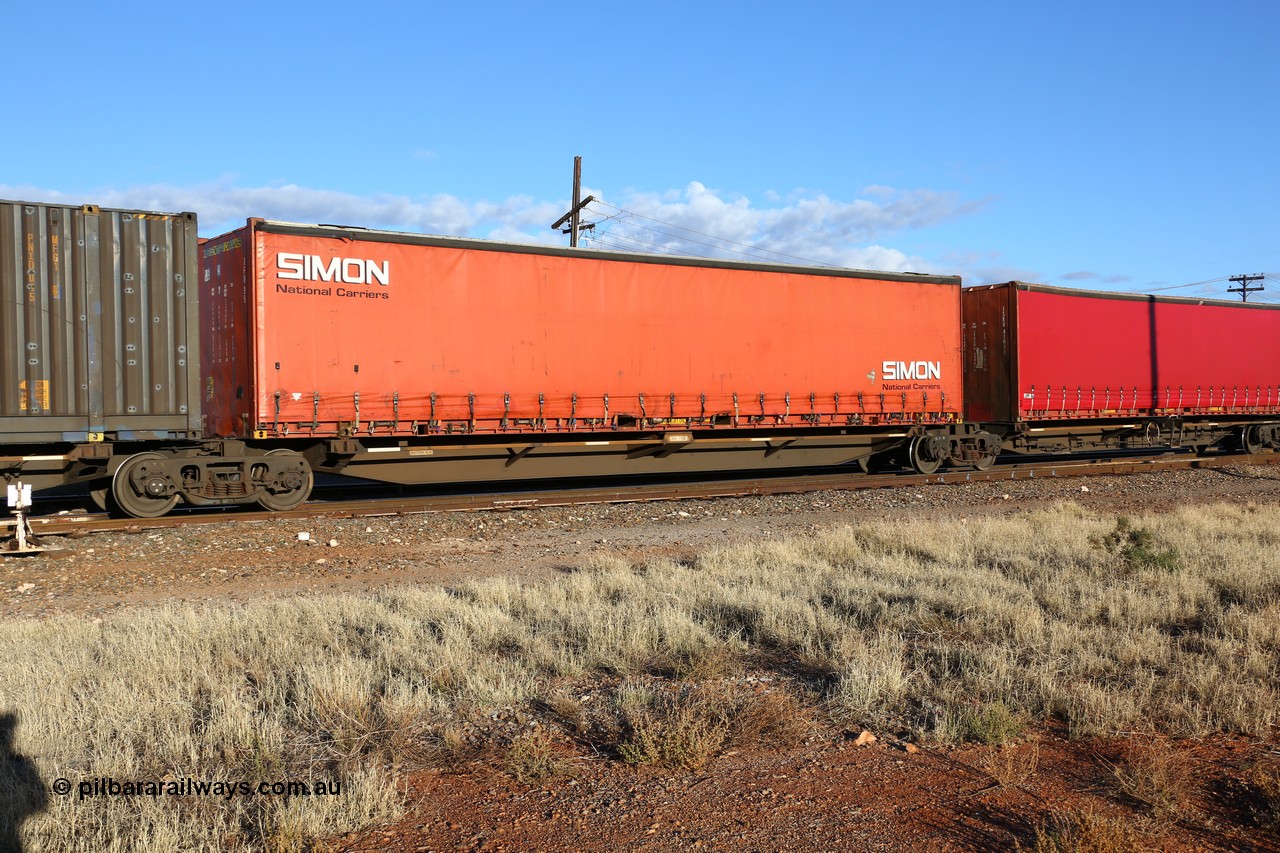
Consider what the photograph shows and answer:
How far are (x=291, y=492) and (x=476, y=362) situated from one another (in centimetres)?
324

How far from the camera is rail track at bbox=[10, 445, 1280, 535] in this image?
11422 mm

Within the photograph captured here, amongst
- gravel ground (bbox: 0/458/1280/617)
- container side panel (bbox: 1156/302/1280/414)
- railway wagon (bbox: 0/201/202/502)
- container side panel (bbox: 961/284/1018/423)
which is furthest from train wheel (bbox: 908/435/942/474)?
railway wagon (bbox: 0/201/202/502)

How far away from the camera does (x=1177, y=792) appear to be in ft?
12.7

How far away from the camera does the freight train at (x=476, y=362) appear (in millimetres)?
11320

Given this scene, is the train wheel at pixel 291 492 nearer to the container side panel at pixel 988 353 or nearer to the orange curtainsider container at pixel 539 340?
the orange curtainsider container at pixel 539 340

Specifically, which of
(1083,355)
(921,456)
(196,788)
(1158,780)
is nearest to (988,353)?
(1083,355)

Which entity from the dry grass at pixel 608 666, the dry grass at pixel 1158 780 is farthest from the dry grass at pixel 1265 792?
Result: the dry grass at pixel 608 666

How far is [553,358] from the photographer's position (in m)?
14.7

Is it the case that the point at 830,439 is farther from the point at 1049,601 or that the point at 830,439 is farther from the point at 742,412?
the point at 1049,601

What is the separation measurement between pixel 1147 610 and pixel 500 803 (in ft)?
17.6

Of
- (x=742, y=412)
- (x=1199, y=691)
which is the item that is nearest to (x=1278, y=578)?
(x=1199, y=691)

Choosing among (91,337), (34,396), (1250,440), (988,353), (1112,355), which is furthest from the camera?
(1250,440)

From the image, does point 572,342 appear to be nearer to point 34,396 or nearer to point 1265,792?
point 34,396

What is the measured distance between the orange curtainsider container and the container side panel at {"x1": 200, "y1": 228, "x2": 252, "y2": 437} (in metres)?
0.04
